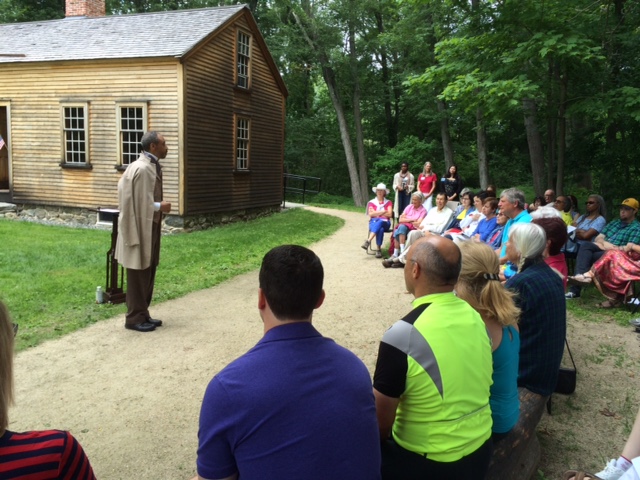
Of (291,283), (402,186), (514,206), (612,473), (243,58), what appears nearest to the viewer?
(291,283)

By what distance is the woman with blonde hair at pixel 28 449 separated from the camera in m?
1.39

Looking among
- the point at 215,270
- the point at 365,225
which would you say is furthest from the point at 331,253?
the point at 365,225

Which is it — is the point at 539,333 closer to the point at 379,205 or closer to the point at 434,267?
the point at 434,267

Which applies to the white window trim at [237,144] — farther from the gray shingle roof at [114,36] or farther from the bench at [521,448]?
the bench at [521,448]

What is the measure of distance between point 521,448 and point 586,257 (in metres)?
5.15

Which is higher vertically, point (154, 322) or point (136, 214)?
point (136, 214)

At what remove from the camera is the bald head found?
2330 millimetres

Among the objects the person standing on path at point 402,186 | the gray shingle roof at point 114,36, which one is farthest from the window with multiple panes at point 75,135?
the person standing on path at point 402,186

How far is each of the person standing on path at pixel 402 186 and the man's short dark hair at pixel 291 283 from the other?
10810mm

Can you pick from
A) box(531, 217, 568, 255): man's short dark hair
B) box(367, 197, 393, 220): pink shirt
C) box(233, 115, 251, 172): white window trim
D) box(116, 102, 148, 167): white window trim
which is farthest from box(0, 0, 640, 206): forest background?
box(116, 102, 148, 167): white window trim

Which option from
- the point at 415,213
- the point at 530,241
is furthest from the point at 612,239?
the point at 530,241

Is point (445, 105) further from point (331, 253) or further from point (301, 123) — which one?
point (331, 253)

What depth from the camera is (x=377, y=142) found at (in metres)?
31.5

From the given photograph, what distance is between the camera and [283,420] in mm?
1518
